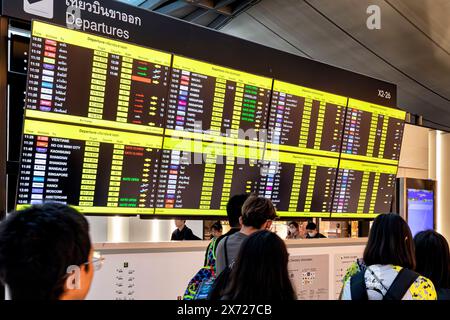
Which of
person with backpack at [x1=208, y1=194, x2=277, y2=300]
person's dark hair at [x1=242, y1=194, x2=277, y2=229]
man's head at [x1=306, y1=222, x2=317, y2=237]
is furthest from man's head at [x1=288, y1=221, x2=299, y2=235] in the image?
person's dark hair at [x1=242, y1=194, x2=277, y2=229]

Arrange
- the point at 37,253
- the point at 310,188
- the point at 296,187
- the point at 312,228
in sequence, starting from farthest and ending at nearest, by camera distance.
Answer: the point at 312,228 < the point at 310,188 < the point at 296,187 < the point at 37,253

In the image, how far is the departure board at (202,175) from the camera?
3.33 meters

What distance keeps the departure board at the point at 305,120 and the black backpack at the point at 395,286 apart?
69.1 inches

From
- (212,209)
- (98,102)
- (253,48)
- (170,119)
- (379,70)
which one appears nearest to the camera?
(98,102)

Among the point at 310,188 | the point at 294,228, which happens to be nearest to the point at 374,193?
the point at 310,188

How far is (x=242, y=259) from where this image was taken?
1791 mm

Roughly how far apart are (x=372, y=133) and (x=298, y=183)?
1.10 metres

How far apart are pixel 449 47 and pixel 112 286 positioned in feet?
25.4

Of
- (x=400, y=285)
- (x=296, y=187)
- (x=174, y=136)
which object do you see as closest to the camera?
(x=400, y=285)

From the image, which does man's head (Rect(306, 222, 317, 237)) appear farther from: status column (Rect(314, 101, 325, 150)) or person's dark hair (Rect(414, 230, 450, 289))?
person's dark hair (Rect(414, 230, 450, 289))

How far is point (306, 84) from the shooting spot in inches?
165

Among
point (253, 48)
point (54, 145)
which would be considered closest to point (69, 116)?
point (54, 145)

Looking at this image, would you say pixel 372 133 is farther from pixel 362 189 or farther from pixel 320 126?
pixel 320 126
